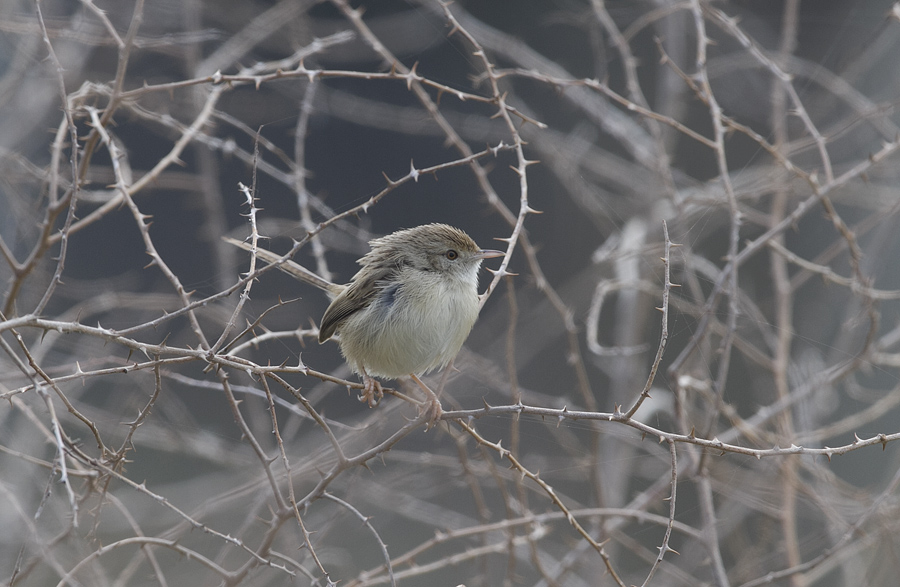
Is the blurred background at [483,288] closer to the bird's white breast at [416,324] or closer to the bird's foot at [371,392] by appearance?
the bird's foot at [371,392]

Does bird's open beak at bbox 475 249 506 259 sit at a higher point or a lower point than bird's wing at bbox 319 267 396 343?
higher

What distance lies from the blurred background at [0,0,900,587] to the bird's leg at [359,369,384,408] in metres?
0.14

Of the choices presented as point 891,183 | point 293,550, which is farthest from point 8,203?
point 891,183

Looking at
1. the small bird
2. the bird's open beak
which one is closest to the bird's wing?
the small bird

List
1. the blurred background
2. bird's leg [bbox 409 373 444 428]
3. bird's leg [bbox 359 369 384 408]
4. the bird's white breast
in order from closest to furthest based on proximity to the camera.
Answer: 1. the blurred background
2. bird's leg [bbox 409 373 444 428]
3. the bird's white breast
4. bird's leg [bbox 359 369 384 408]

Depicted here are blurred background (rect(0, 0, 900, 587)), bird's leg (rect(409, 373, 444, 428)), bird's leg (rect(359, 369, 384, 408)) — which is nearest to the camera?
blurred background (rect(0, 0, 900, 587))

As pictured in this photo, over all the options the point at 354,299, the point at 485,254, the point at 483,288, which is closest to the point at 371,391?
the point at 354,299

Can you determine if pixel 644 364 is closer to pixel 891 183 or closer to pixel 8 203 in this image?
pixel 891 183

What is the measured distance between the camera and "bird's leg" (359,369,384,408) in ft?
12.2

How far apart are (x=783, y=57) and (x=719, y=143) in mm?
1804

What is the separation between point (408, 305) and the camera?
366 cm

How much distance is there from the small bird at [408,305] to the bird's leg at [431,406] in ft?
0.04

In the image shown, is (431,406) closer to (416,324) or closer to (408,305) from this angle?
(416,324)

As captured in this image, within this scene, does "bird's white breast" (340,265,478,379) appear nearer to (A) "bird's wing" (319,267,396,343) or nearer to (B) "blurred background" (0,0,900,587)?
(A) "bird's wing" (319,267,396,343)
